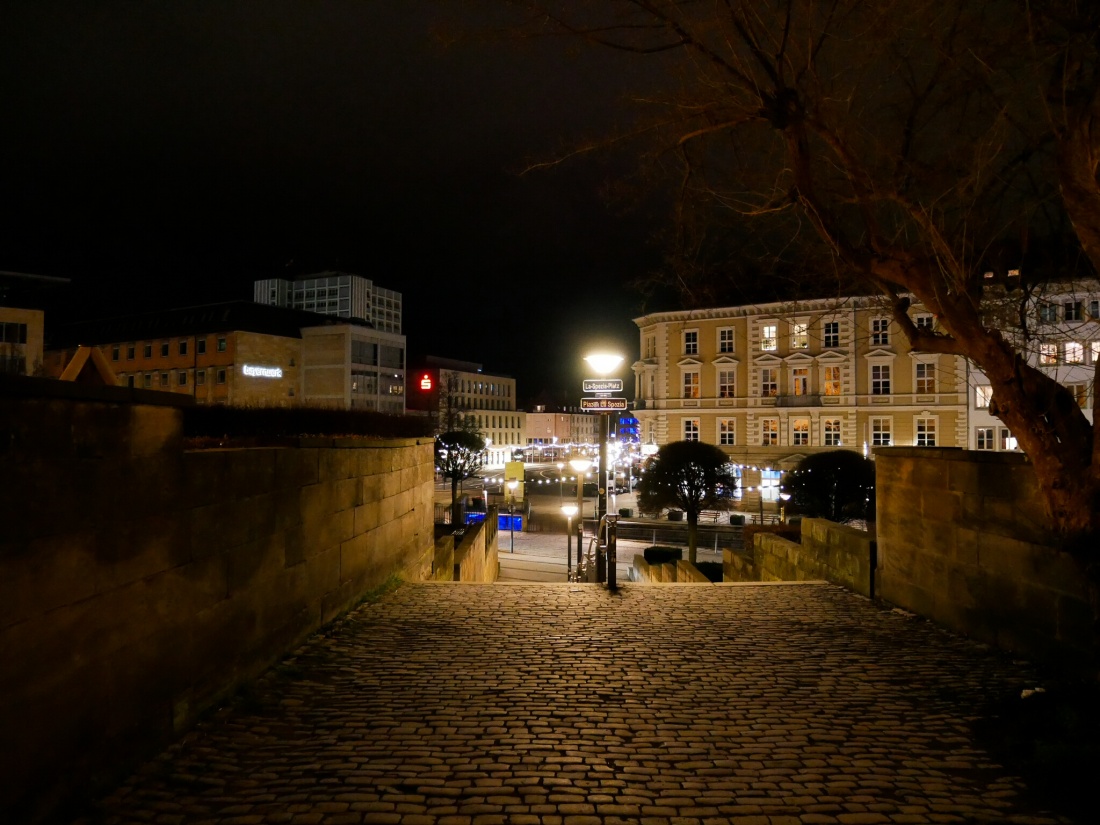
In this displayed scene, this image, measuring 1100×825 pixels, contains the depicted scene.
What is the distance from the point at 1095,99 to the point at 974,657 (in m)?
4.39

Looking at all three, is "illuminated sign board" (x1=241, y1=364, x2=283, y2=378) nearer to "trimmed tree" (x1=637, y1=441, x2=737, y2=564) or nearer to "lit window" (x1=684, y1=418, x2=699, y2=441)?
"lit window" (x1=684, y1=418, x2=699, y2=441)

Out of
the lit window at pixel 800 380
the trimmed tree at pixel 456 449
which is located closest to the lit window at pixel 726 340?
the lit window at pixel 800 380

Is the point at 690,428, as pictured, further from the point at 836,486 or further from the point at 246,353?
the point at 246,353

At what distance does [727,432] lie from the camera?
160 ft

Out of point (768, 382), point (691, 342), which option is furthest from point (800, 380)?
point (691, 342)

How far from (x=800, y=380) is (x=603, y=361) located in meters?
38.6

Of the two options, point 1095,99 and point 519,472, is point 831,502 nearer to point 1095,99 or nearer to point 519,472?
point 519,472

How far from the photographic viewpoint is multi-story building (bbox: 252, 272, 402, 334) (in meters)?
118

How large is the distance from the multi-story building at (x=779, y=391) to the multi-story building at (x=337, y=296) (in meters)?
76.5

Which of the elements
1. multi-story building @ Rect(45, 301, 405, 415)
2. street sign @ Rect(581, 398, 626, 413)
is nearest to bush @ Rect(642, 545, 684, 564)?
street sign @ Rect(581, 398, 626, 413)

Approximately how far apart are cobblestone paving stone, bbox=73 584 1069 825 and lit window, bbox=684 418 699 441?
42557 mm

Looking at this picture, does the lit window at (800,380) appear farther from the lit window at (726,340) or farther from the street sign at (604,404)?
the street sign at (604,404)

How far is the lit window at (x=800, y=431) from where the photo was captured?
46812 mm

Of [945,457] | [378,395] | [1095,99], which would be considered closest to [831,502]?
[945,457]
